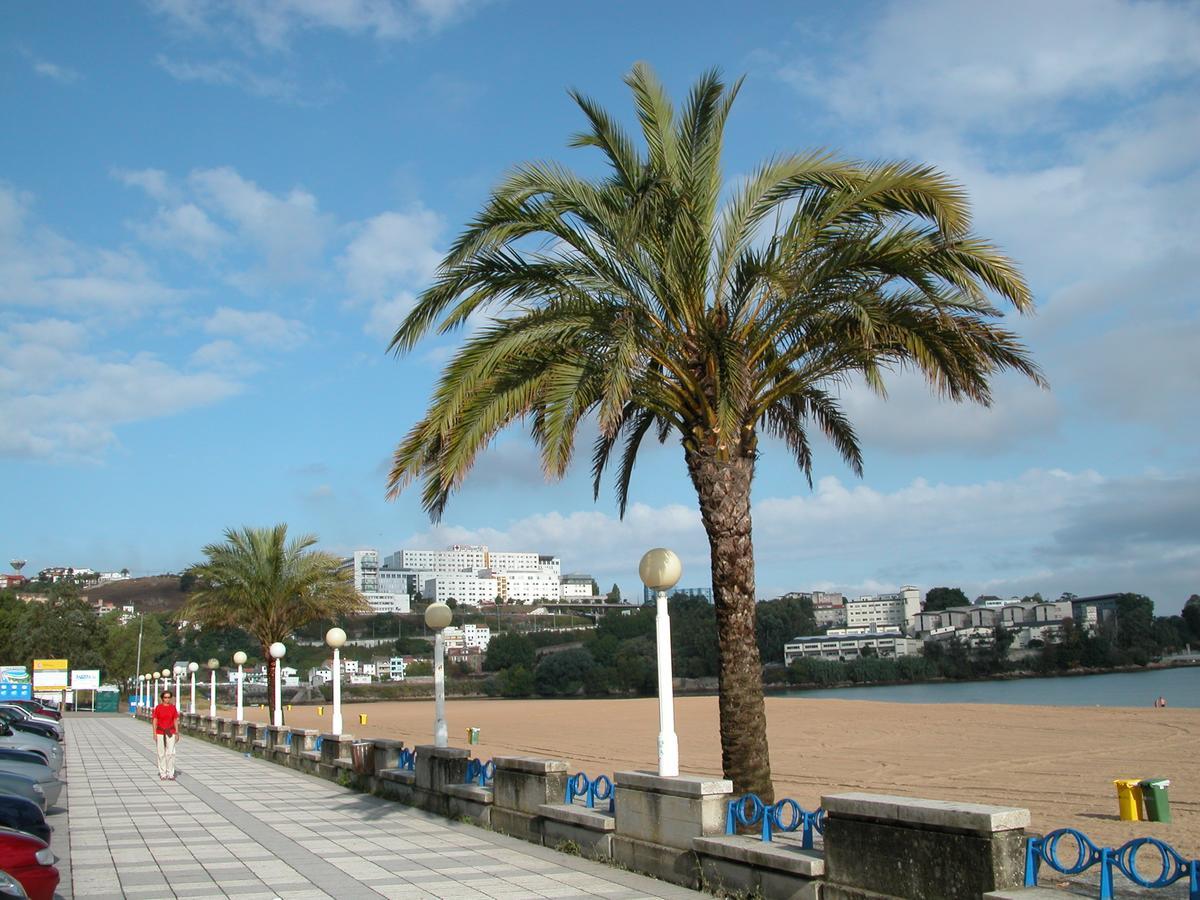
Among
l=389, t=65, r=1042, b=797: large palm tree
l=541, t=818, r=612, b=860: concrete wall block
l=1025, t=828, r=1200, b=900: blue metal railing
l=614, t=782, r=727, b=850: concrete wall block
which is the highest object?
l=389, t=65, r=1042, b=797: large palm tree

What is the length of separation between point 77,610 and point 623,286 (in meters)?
100

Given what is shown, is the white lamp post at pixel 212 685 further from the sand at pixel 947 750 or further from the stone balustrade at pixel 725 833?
the stone balustrade at pixel 725 833

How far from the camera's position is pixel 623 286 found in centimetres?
1074

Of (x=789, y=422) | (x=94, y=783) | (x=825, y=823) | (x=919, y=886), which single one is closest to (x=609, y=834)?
(x=825, y=823)

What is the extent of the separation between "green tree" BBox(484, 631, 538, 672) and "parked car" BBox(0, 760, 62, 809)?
117616 millimetres

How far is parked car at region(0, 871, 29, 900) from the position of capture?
19.4 ft

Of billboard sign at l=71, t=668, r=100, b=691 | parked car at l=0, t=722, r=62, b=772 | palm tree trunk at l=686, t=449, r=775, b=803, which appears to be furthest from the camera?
billboard sign at l=71, t=668, r=100, b=691

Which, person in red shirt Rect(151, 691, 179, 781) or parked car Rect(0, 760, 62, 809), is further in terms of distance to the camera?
person in red shirt Rect(151, 691, 179, 781)

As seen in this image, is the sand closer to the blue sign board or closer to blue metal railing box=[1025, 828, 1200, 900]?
blue metal railing box=[1025, 828, 1200, 900]

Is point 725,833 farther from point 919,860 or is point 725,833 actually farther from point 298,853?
point 298,853

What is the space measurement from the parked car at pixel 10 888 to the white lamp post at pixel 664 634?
4.90 metres

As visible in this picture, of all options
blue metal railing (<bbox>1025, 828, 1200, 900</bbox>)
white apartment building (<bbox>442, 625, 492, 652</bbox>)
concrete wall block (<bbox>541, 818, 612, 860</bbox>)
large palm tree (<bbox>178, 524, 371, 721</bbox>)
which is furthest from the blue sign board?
white apartment building (<bbox>442, 625, 492, 652</bbox>)

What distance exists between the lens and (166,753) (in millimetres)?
19078

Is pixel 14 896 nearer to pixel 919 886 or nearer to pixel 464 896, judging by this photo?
pixel 464 896
